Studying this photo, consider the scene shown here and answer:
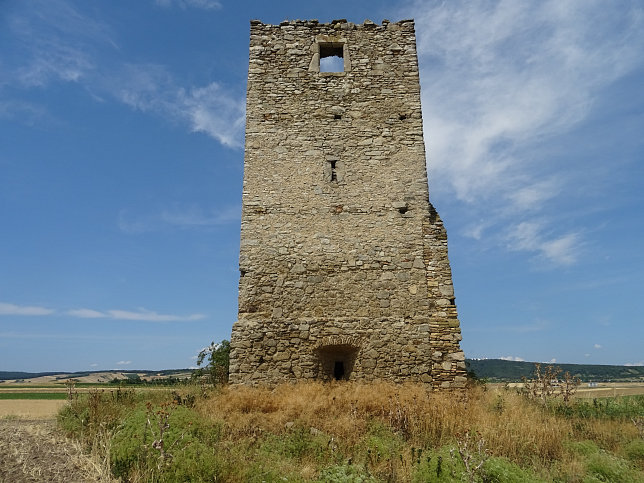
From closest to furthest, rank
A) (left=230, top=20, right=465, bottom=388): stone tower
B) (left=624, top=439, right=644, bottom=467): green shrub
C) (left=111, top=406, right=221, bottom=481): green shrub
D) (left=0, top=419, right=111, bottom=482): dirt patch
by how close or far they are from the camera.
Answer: (left=111, top=406, right=221, bottom=481): green shrub → (left=0, top=419, right=111, bottom=482): dirt patch → (left=624, top=439, right=644, bottom=467): green shrub → (left=230, top=20, right=465, bottom=388): stone tower

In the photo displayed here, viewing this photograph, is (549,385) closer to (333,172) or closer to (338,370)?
(338,370)

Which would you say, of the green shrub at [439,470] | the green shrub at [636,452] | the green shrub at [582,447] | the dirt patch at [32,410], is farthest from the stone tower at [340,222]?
the dirt patch at [32,410]

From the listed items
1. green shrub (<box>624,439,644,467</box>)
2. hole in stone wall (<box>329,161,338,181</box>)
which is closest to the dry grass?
green shrub (<box>624,439,644,467</box>)

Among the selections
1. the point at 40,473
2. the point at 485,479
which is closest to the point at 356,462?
the point at 485,479

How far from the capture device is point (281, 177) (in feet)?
31.1

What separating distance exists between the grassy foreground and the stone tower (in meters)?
0.79

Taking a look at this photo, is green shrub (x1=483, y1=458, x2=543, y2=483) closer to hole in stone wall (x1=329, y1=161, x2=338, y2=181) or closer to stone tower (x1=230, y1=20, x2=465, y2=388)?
stone tower (x1=230, y1=20, x2=465, y2=388)

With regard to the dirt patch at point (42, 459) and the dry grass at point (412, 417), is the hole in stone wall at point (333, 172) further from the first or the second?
Answer: the dirt patch at point (42, 459)

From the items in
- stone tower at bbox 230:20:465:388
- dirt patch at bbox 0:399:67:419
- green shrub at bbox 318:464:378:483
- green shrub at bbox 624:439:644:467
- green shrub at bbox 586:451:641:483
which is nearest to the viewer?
green shrub at bbox 318:464:378:483

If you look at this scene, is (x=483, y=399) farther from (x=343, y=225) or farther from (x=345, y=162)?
(x=345, y=162)

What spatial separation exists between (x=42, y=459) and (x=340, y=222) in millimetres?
6558

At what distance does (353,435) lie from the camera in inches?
239

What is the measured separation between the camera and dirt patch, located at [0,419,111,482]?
4.75m

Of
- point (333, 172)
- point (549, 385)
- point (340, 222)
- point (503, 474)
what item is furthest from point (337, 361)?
point (503, 474)
